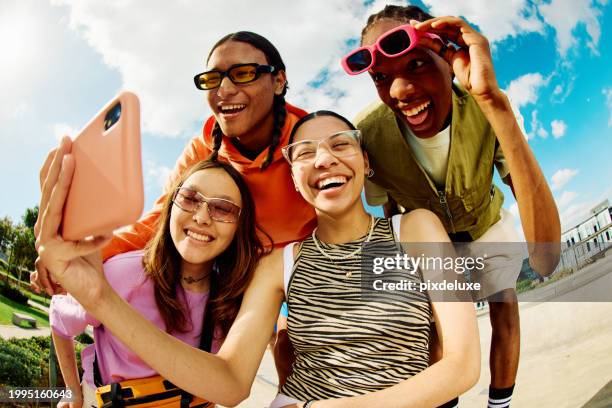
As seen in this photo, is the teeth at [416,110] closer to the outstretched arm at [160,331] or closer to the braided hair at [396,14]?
the braided hair at [396,14]

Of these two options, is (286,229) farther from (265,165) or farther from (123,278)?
(123,278)

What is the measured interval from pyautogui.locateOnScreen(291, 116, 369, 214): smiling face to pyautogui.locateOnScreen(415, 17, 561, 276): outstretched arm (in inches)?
24.8

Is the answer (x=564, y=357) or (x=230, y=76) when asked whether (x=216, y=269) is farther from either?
(x=564, y=357)

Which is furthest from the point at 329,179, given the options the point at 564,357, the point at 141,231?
the point at 564,357

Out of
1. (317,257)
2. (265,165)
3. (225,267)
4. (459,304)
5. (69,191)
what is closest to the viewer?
(69,191)

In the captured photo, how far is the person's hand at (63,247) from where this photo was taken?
126 cm

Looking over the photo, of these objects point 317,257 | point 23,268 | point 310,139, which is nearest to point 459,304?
point 317,257

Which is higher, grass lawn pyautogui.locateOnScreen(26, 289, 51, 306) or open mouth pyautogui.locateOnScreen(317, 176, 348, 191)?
grass lawn pyautogui.locateOnScreen(26, 289, 51, 306)

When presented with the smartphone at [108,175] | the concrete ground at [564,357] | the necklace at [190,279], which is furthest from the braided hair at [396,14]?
the concrete ground at [564,357]

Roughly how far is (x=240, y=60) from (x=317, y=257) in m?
1.47

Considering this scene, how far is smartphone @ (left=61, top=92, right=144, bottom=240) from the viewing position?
3.80 feet

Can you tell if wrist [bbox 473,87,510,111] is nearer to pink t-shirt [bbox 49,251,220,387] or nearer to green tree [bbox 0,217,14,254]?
pink t-shirt [bbox 49,251,220,387]

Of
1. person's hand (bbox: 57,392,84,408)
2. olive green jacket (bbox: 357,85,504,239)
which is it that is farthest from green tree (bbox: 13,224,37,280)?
olive green jacket (bbox: 357,85,504,239)

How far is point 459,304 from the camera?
1.77m
